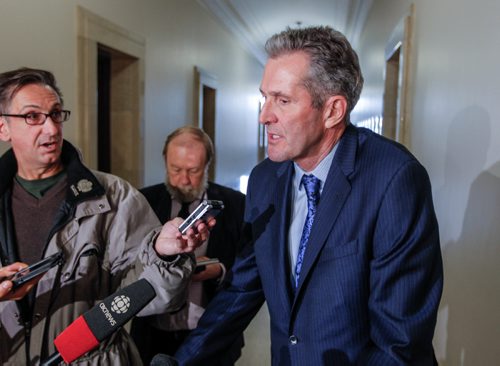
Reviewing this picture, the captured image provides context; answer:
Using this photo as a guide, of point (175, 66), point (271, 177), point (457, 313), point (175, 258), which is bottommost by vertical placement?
point (457, 313)

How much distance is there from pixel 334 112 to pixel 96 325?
2.91 ft

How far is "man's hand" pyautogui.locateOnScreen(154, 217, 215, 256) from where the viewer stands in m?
1.27

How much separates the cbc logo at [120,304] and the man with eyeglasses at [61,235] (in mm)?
303

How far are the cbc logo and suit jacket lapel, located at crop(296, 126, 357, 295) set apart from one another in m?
0.50

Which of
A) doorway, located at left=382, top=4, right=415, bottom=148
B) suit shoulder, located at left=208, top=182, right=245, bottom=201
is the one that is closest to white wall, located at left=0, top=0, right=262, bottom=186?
suit shoulder, located at left=208, top=182, right=245, bottom=201

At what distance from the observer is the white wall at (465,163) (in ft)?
6.04

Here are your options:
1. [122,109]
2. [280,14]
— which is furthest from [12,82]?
[280,14]

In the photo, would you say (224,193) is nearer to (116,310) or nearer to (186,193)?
(186,193)

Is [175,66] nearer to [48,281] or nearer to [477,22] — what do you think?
[477,22]

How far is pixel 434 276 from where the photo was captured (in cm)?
124

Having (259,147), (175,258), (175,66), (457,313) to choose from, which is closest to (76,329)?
(175,258)

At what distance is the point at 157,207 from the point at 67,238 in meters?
0.91

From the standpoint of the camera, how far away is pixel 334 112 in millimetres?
1428

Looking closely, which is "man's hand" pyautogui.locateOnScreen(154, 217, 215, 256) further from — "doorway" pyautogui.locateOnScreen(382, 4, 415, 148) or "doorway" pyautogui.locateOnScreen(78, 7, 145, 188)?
"doorway" pyautogui.locateOnScreen(78, 7, 145, 188)
